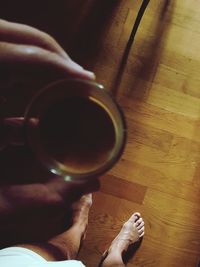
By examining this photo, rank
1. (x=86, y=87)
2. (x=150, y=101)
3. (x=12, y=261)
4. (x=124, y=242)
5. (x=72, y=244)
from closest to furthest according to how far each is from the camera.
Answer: (x=86, y=87) → (x=12, y=261) → (x=72, y=244) → (x=124, y=242) → (x=150, y=101)

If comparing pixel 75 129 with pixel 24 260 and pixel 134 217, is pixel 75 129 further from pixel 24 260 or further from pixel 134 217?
pixel 134 217

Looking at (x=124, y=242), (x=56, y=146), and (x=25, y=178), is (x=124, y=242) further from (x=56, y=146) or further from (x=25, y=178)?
(x=56, y=146)

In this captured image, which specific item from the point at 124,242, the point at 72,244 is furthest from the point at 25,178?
the point at 124,242

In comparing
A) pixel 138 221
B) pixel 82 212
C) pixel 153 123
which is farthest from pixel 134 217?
pixel 153 123

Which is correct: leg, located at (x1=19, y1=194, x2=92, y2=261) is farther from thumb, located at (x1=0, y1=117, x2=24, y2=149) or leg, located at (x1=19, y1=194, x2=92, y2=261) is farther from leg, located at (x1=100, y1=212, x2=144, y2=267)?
thumb, located at (x1=0, y1=117, x2=24, y2=149)

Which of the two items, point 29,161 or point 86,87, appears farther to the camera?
point 29,161

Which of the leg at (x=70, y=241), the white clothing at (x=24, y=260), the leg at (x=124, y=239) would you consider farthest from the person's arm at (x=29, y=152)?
the leg at (x=124, y=239)
